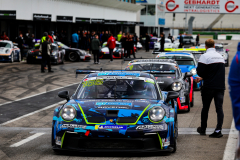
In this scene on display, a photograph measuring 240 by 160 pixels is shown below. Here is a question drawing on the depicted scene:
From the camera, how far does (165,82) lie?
1073 cm

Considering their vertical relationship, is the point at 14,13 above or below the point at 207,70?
above

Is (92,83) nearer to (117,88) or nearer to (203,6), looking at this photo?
(117,88)

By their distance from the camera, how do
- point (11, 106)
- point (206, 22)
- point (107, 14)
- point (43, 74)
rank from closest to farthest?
point (11, 106)
point (43, 74)
point (107, 14)
point (206, 22)

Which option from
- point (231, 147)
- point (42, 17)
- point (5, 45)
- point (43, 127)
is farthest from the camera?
point (42, 17)

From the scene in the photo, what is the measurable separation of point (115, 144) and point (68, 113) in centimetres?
82

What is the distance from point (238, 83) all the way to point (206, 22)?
396ft

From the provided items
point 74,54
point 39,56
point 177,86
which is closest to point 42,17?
point 74,54

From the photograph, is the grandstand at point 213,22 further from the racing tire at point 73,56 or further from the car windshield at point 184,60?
the car windshield at point 184,60

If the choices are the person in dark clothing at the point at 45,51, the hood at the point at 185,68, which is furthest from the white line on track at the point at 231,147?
the person in dark clothing at the point at 45,51

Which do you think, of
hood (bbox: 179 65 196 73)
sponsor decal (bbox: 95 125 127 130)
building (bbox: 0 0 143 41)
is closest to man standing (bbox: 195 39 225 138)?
sponsor decal (bbox: 95 125 127 130)

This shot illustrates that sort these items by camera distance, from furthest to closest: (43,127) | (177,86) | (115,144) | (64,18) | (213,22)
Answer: (213,22), (64,18), (177,86), (43,127), (115,144)

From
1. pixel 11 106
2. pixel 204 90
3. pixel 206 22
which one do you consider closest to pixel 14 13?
pixel 11 106

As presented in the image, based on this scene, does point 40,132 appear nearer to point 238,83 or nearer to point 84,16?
point 238,83

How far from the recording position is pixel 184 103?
10484mm
